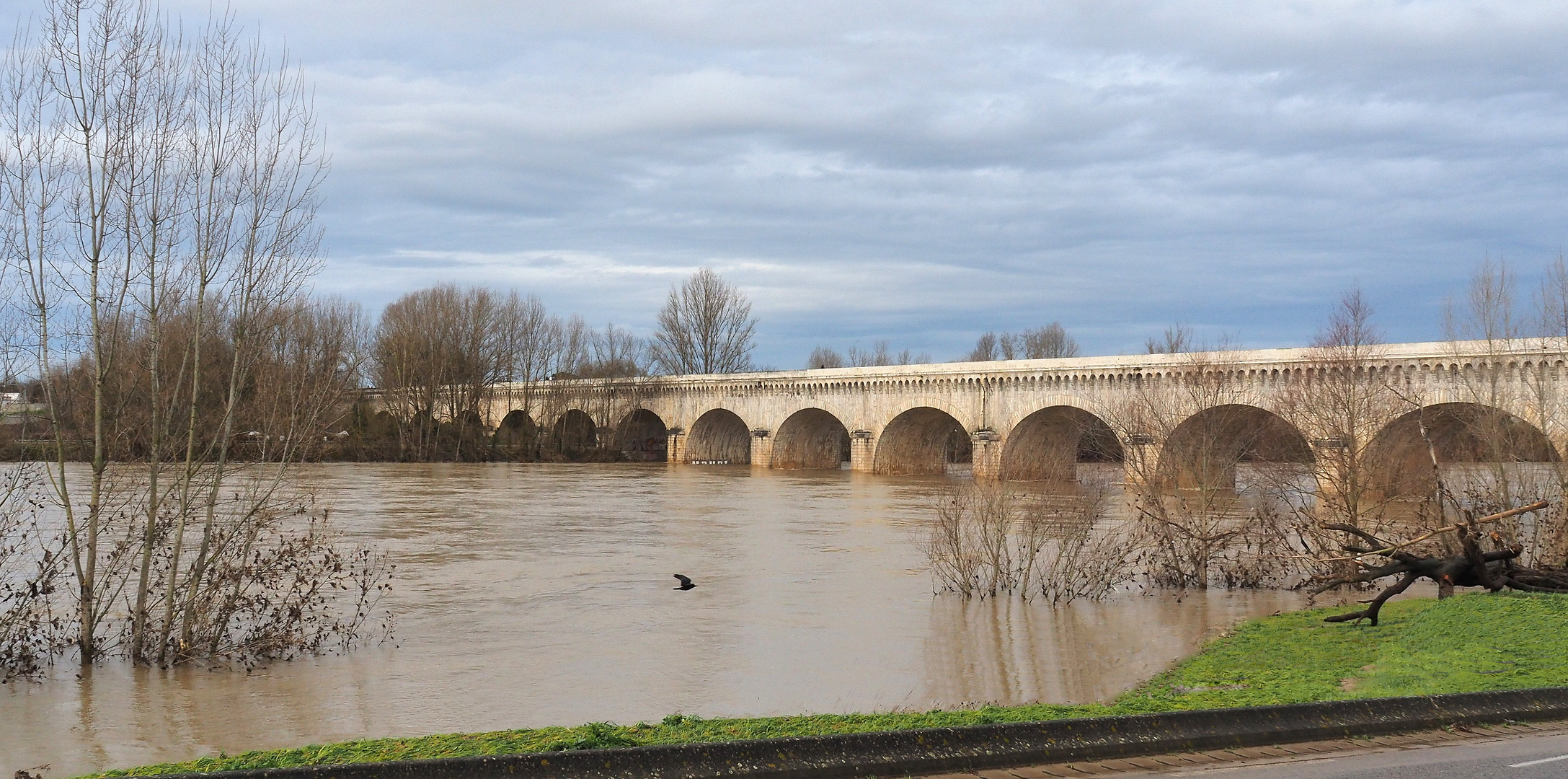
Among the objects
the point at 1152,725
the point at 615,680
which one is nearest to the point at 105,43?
the point at 615,680

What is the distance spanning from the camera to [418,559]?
22.1 meters

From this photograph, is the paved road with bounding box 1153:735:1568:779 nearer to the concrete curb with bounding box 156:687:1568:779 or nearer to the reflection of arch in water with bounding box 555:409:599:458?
the concrete curb with bounding box 156:687:1568:779

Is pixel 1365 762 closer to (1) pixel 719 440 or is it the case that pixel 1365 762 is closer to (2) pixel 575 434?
(1) pixel 719 440

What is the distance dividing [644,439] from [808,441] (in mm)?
16518

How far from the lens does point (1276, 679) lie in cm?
1077

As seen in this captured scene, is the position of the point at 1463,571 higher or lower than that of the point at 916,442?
lower

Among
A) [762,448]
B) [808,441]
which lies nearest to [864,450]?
[762,448]

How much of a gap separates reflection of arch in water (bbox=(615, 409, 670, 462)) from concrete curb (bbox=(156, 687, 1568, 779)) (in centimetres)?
6945

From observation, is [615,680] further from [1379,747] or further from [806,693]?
[1379,747]

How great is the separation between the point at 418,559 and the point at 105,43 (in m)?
12.2

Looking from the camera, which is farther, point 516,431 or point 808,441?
point 516,431

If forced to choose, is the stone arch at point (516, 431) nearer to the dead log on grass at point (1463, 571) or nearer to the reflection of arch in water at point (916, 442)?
the reflection of arch in water at point (916, 442)

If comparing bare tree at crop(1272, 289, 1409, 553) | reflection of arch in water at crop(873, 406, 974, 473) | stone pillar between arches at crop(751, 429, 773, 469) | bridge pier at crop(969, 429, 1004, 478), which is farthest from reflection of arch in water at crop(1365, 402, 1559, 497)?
stone pillar between arches at crop(751, 429, 773, 469)

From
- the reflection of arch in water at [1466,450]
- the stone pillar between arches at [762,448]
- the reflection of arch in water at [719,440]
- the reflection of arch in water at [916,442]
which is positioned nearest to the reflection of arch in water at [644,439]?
the reflection of arch in water at [719,440]
